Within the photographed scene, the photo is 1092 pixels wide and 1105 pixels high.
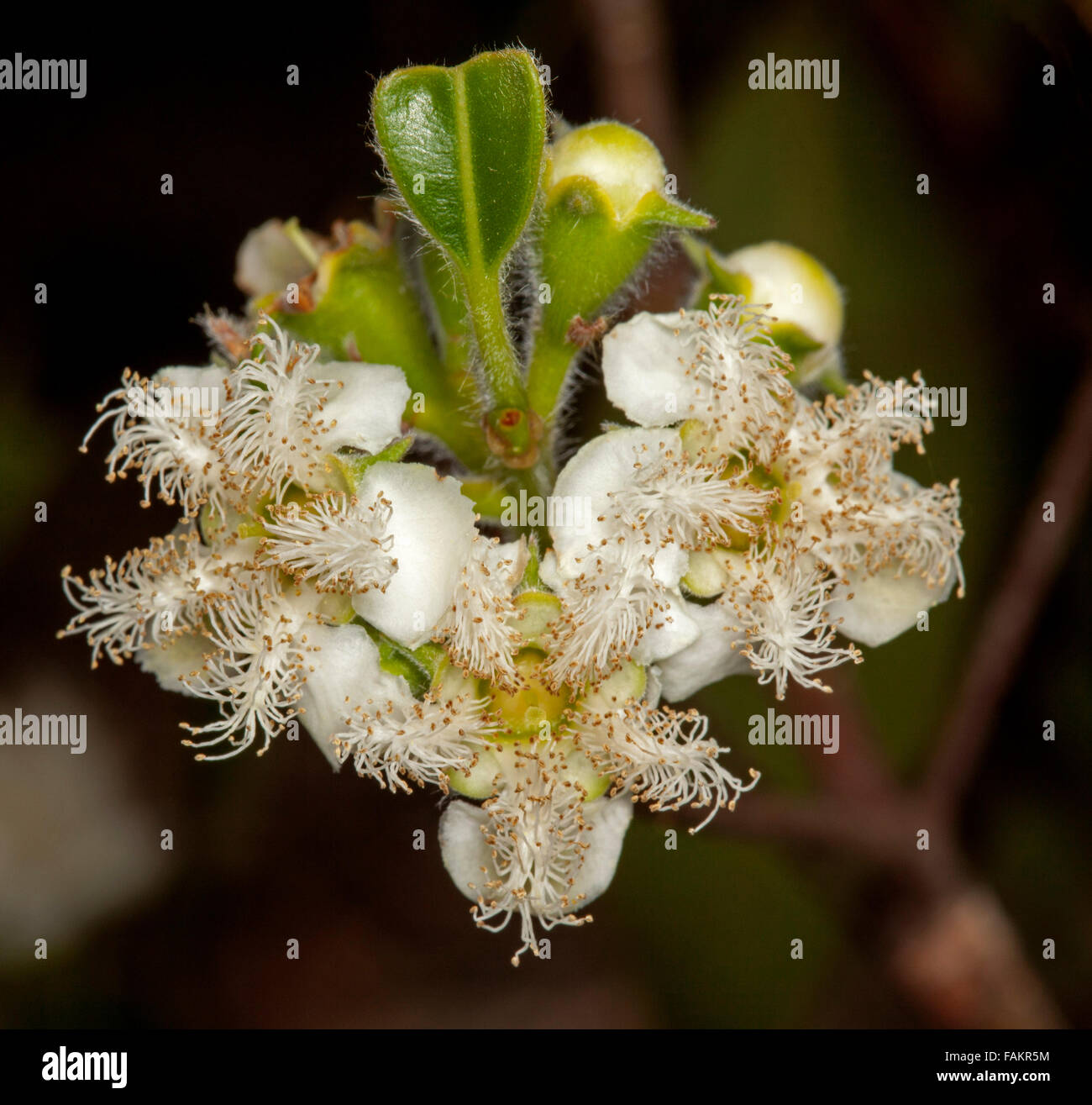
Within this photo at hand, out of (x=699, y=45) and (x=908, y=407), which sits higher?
(x=699, y=45)

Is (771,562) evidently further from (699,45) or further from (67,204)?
(67,204)

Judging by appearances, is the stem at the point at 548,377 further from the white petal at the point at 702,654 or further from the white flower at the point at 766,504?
the white petal at the point at 702,654

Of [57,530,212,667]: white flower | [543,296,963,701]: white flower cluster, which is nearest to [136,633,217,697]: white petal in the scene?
[57,530,212,667]: white flower

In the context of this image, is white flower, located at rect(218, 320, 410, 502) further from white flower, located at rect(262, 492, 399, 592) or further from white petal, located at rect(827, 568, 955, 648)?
white petal, located at rect(827, 568, 955, 648)

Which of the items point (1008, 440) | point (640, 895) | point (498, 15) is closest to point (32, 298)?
point (498, 15)

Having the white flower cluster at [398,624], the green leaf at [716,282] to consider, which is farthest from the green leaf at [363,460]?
the green leaf at [716,282]

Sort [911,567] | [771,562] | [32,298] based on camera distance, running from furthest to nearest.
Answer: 1. [32,298]
2. [911,567]
3. [771,562]
